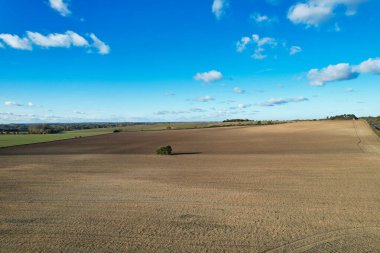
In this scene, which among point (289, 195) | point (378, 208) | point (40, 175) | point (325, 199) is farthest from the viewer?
point (40, 175)

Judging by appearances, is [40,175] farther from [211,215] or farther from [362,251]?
[362,251]

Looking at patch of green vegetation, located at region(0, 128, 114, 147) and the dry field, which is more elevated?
the dry field

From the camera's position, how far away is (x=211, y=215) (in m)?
10.7

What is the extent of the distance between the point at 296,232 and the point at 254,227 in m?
1.15

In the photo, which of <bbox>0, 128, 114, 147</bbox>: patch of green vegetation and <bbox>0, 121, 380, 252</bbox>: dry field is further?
<bbox>0, 128, 114, 147</bbox>: patch of green vegetation

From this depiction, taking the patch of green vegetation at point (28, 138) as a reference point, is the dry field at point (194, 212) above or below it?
above

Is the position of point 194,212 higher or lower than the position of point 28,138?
higher

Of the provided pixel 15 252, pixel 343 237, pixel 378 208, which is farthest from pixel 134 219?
pixel 378 208

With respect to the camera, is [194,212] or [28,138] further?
[28,138]

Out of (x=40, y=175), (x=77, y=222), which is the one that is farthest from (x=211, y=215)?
(x=40, y=175)

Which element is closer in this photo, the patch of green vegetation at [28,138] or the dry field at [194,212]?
the dry field at [194,212]

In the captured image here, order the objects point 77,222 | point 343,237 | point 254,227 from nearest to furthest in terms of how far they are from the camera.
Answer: point 343,237
point 254,227
point 77,222

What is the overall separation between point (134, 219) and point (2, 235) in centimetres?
363

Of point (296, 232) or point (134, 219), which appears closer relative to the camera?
point (296, 232)
